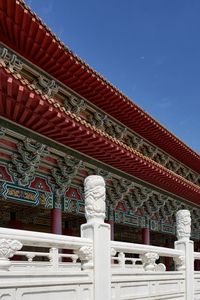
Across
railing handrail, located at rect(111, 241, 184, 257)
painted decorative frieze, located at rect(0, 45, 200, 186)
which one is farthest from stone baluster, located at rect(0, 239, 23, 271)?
painted decorative frieze, located at rect(0, 45, 200, 186)

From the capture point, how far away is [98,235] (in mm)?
5281

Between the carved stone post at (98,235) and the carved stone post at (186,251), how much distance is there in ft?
8.10

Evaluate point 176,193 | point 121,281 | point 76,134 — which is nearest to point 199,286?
point 121,281

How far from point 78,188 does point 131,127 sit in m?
4.79

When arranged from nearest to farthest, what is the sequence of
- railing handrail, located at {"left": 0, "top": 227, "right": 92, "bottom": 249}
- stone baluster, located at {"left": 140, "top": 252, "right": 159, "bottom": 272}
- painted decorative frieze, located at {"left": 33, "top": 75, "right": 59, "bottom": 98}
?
railing handrail, located at {"left": 0, "top": 227, "right": 92, "bottom": 249}
stone baluster, located at {"left": 140, "top": 252, "right": 159, "bottom": 272}
painted decorative frieze, located at {"left": 33, "top": 75, "right": 59, "bottom": 98}

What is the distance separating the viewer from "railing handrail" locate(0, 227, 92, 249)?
4234 mm

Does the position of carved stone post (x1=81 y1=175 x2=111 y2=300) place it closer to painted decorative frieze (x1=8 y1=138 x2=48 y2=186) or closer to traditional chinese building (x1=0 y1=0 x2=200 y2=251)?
traditional chinese building (x1=0 y1=0 x2=200 y2=251)

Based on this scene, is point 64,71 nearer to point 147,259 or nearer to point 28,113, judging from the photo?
point 28,113

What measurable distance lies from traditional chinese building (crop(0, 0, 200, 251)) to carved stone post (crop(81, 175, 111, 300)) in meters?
1.86

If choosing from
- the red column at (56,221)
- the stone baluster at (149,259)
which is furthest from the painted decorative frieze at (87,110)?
the stone baluster at (149,259)

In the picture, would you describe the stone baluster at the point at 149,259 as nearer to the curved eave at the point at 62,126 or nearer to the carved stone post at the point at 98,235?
the carved stone post at the point at 98,235

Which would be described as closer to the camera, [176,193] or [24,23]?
[24,23]

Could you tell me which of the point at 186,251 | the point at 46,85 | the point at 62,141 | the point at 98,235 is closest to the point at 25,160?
the point at 62,141

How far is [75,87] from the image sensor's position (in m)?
11.3
